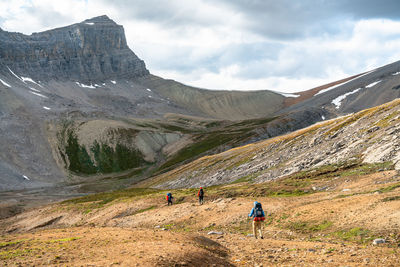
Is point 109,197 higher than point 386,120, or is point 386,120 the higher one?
point 386,120

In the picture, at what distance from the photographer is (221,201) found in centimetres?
3538

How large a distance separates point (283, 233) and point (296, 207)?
5052 millimetres

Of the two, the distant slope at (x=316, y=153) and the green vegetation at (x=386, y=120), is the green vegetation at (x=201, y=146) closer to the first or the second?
the distant slope at (x=316, y=153)

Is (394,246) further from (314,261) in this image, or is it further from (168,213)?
(168,213)

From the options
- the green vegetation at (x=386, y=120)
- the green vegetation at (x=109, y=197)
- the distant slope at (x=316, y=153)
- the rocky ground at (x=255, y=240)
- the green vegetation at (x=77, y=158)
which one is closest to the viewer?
the rocky ground at (x=255, y=240)

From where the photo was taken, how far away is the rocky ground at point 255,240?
1520 centimetres

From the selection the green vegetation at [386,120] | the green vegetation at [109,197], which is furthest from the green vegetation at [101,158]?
the green vegetation at [386,120]

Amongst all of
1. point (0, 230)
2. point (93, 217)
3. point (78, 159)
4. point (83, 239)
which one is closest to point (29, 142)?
point (78, 159)

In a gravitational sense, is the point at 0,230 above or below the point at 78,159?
below

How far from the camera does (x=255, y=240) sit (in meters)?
20.9

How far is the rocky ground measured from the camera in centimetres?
1520

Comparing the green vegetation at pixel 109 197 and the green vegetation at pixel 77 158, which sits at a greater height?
the green vegetation at pixel 77 158

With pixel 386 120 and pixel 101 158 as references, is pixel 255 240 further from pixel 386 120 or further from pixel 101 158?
pixel 101 158

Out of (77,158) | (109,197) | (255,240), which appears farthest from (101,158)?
(255,240)
